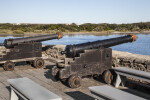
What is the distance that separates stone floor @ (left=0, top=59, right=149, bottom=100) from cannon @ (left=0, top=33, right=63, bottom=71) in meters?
0.25

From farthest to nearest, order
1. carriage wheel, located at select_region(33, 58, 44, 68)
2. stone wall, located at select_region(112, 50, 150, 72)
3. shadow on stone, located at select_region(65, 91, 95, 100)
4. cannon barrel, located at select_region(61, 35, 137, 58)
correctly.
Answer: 1. carriage wheel, located at select_region(33, 58, 44, 68)
2. stone wall, located at select_region(112, 50, 150, 72)
3. cannon barrel, located at select_region(61, 35, 137, 58)
4. shadow on stone, located at select_region(65, 91, 95, 100)

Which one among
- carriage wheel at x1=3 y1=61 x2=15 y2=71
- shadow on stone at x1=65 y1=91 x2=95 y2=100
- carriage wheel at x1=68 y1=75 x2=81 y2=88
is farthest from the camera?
carriage wheel at x1=3 y1=61 x2=15 y2=71

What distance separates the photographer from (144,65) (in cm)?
539

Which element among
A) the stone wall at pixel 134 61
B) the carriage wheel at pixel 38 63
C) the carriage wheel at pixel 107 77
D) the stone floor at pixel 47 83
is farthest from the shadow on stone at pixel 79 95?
the carriage wheel at pixel 38 63

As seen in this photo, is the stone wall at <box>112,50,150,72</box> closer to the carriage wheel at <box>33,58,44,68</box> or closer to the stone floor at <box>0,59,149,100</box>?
the stone floor at <box>0,59,149,100</box>

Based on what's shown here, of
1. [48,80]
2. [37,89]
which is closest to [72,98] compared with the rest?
[37,89]

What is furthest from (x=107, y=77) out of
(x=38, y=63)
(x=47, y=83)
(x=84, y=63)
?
(x=38, y=63)

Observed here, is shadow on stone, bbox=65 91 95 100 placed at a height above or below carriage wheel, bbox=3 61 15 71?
below

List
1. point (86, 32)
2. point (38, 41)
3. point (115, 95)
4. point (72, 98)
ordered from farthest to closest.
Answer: point (86, 32) → point (38, 41) → point (72, 98) → point (115, 95)

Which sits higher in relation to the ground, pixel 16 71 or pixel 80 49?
pixel 80 49

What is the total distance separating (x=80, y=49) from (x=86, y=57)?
23cm

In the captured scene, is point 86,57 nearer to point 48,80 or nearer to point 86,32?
point 48,80

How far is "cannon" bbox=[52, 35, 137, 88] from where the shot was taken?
4992 mm

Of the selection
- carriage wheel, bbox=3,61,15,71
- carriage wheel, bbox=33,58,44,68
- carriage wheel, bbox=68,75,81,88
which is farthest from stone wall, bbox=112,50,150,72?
carriage wheel, bbox=3,61,15,71
